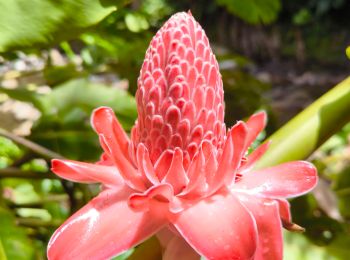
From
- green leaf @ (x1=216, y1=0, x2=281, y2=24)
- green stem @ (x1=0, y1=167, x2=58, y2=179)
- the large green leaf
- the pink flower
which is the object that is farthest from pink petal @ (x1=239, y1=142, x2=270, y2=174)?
green leaf @ (x1=216, y1=0, x2=281, y2=24)

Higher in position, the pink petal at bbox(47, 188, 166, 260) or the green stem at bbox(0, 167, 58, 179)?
the pink petal at bbox(47, 188, 166, 260)

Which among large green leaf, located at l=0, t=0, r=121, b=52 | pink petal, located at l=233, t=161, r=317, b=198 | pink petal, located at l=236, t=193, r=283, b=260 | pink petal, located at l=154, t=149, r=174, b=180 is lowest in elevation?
pink petal, located at l=236, t=193, r=283, b=260

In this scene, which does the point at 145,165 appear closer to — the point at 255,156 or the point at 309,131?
the point at 255,156

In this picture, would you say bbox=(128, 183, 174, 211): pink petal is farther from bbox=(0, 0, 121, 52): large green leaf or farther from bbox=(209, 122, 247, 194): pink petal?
bbox=(0, 0, 121, 52): large green leaf

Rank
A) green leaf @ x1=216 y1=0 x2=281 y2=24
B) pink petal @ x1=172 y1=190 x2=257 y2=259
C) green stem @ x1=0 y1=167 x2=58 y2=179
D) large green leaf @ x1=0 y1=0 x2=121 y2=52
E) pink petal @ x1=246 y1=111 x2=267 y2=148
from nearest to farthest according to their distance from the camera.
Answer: pink petal @ x1=172 y1=190 x2=257 y2=259 < pink petal @ x1=246 y1=111 x2=267 y2=148 < large green leaf @ x1=0 y1=0 x2=121 y2=52 < green stem @ x1=0 y1=167 x2=58 y2=179 < green leaf @ x1=216 y1=0 x2=281 y2=24

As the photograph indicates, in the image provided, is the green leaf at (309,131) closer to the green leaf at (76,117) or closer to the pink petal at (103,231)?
the pink petal at (103,231)

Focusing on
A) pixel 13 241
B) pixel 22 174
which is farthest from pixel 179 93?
pixel 22 174

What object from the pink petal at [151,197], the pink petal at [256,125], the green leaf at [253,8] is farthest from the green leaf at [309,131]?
the green leaf at [253,8]

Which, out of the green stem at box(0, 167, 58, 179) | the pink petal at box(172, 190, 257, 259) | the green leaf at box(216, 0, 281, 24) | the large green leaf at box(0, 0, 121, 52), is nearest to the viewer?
the pink petal at box(172, 190, 257, 259)
